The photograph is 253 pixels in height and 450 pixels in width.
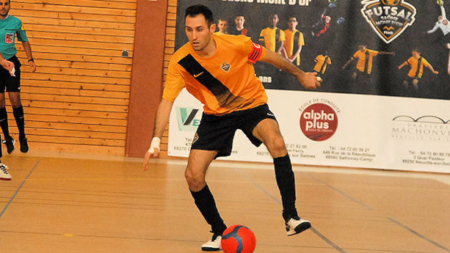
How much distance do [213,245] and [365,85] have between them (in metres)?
6.93

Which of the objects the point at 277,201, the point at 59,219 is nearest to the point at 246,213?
the point at 277,201

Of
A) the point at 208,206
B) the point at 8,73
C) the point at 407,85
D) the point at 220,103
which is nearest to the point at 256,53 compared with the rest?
the point at 220,103

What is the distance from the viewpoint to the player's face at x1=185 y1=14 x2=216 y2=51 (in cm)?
459

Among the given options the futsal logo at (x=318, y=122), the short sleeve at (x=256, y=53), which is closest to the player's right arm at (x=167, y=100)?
the short sleeve at (x=256, y=53)

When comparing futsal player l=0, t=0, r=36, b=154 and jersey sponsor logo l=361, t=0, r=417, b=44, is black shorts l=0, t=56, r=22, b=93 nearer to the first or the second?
futsal player l=0, t=0, r=36, b=154

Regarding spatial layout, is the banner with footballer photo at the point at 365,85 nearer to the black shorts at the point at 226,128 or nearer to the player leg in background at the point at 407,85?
the player leg in background at the point at 407,85

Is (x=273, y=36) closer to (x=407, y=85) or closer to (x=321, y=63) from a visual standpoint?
(x=321, y=63)

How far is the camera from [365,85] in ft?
36.7

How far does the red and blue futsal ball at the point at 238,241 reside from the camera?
4.56 metres

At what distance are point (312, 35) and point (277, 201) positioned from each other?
4.41 metres

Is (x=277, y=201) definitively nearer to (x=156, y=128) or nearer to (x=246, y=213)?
(x=246, y=213)

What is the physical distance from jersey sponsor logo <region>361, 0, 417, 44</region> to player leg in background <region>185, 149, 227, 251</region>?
7.00m

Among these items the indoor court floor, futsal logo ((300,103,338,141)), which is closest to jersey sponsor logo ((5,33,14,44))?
the indoor court floor

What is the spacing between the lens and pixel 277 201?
748 centimetres
